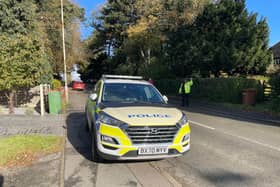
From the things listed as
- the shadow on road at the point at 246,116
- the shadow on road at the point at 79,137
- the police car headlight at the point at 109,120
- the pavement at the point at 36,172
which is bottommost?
the shadow on road at the point at 246,116

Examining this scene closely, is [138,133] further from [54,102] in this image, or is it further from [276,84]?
[276,84]

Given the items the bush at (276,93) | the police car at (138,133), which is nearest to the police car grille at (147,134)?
the police car at (138,133)

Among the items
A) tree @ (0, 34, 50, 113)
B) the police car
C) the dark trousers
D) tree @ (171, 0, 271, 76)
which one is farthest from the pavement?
tree @ (171, 0, 271, 76)

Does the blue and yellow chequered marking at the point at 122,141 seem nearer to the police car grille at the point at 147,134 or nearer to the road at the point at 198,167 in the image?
the police car grille at the point at 147,134

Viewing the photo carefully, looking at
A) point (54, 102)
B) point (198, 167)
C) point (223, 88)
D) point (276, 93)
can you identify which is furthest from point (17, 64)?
point (276, 93)

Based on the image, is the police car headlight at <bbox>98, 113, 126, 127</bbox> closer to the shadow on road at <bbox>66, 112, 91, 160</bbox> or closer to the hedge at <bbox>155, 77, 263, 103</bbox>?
the shadow on road at <bbox>66, 112, 91, 160</bbox>

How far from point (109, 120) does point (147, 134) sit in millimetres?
789

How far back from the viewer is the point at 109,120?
5.11m

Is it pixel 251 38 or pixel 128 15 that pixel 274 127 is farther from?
pixel 128 15

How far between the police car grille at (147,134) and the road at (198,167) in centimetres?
67

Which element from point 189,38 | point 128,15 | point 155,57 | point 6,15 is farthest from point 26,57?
point 128,15

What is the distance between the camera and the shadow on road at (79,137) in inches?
267

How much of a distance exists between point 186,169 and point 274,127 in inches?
257

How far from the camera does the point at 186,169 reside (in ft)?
18.1
